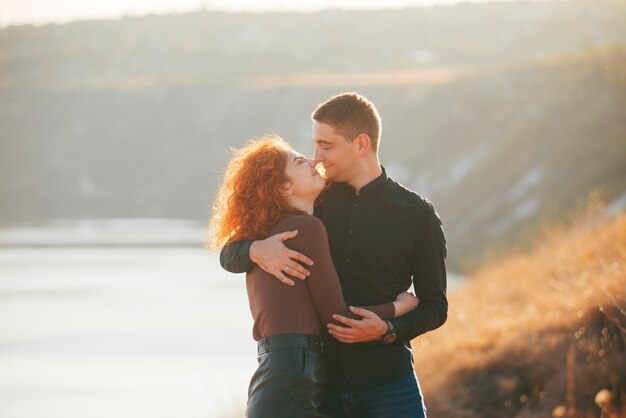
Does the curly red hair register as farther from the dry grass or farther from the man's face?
the dry grass

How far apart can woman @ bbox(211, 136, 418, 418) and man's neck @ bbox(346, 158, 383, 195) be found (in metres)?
0.26

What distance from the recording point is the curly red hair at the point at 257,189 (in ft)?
14.1

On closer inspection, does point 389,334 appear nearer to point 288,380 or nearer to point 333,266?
point 333,266

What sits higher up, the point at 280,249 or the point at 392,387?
the point at 280,249

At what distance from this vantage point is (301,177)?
171 inches

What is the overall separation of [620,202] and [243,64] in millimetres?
107910

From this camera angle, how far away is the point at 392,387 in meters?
4.48

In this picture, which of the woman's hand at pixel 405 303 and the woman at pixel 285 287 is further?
the woman's hand at pixel 405 303

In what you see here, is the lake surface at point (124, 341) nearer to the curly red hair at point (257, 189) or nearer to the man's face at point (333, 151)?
the man's face at point (333, 151)

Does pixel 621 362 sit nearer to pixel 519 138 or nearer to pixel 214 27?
pixel 519 138

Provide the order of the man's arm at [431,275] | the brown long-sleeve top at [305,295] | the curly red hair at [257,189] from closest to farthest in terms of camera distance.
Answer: the brown long-sleeve top at [305,295] → the curly red hair at [257,189] → the man's arm at [431,275]

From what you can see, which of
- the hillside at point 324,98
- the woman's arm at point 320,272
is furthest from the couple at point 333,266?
the hillside at point 324,98

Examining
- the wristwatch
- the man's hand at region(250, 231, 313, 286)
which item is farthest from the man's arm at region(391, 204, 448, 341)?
the man's hand at region(250, 231, 313, 286)

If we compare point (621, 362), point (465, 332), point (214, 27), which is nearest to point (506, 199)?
point (465, 332)
